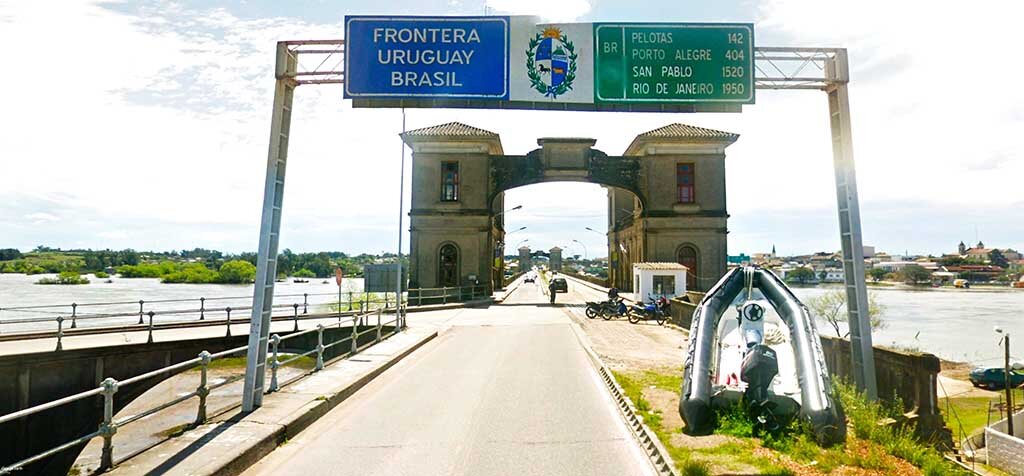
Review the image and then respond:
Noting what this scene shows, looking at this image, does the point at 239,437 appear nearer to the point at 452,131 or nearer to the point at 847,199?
the point at 847,199

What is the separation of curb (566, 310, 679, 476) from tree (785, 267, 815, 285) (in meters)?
118

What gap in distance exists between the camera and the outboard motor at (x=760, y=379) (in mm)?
8070

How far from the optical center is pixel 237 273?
9269 centimetres

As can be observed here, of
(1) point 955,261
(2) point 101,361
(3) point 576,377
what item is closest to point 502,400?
(3) point 576,377

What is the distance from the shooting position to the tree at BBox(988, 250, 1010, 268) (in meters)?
142

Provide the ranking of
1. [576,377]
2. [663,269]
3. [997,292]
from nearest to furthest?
[576,377] < [663,269] < [997,292]

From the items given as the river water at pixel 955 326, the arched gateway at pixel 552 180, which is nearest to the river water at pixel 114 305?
the arched gateway at pixel 552 180

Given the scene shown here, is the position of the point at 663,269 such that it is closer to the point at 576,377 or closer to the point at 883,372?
the point at 576,377

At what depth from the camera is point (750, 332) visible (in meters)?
9.11

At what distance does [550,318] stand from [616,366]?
1647 cm

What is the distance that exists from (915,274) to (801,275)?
126 feet

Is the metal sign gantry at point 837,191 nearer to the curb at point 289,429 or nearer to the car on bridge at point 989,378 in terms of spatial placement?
the curb at point 289,429

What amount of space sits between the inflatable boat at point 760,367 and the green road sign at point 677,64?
3.36m

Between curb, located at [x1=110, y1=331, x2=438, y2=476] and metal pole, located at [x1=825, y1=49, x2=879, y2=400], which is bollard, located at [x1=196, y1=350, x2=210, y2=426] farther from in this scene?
metal pole, located at [x1=825, y1=49, x2=879, y2=400]
